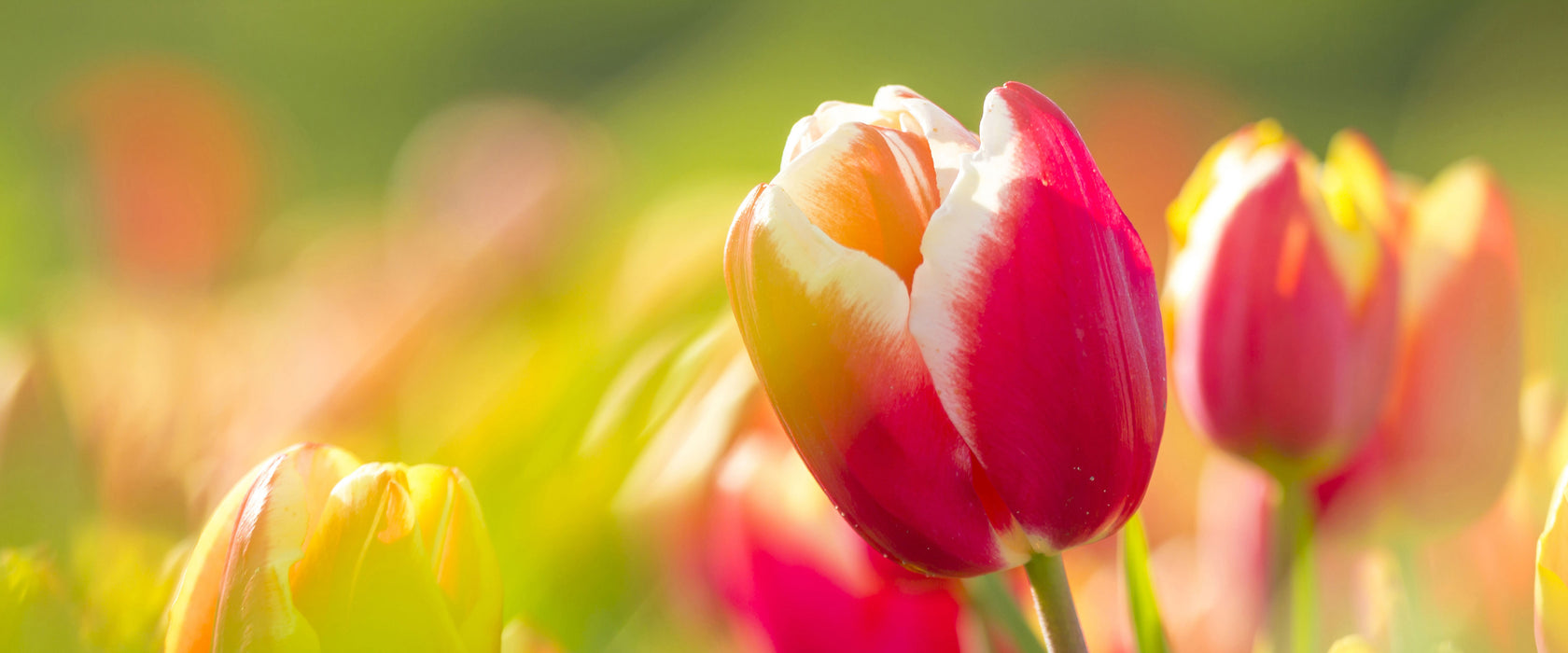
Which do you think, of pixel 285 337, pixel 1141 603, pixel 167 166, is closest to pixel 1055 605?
pixel 1141 603

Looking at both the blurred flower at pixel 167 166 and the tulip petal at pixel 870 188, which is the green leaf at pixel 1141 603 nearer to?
the tulip petal at pixel 870 188

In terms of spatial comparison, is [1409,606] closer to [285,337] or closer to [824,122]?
[824,122]

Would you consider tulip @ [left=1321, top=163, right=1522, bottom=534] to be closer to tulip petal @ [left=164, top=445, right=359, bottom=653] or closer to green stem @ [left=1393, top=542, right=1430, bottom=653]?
green stem @ [left=1393, top=542, right=1430, bottom=653]

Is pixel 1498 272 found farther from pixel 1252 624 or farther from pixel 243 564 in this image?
pixel 243 564

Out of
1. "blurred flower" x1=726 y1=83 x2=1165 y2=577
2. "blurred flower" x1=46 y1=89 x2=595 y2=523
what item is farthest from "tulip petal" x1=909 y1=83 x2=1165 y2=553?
"blurred flower" x1=46 y1=89 x2=595 y2=523

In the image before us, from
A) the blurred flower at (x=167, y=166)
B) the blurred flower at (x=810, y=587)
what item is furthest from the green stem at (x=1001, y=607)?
the blurred flower at (x=167, y=166)

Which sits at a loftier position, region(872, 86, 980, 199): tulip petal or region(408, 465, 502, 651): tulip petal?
region(872, 86, 980, 199): tulip petal
